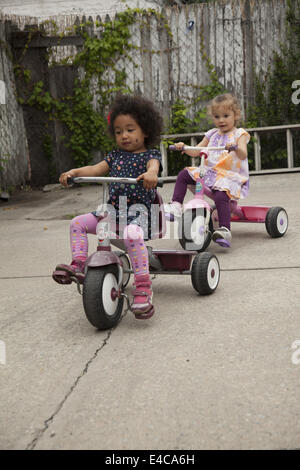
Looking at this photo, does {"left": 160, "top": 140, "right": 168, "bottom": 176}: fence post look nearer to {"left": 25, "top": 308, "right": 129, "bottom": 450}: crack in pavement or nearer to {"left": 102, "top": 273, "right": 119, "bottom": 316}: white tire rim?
{"left": 102, "top": 273, "right": 119, "bottom": 316}: white tire rim

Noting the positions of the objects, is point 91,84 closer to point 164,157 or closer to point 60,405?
point 164,157

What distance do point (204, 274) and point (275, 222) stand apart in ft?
4.65

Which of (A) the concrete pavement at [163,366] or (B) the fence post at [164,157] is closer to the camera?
(A) the concrete pavement at [163,366]

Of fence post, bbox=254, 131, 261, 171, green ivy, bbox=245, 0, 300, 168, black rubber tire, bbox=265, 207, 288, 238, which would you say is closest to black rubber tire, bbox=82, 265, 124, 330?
black rubber tire, bbox=265, 207, 288, 238

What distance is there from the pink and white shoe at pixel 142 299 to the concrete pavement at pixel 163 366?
2.4 inches

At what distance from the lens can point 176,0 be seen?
13547 millimetres

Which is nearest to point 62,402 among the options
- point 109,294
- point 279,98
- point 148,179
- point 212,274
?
point 109,294

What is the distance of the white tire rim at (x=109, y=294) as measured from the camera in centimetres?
244

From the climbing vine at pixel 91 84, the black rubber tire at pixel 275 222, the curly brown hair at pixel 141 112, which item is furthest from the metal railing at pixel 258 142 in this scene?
the curly brown hair at pixel 141 112

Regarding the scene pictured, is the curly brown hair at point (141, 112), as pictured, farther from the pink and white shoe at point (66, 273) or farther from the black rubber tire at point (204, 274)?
A: the pink and white shoe at point (66, 273)

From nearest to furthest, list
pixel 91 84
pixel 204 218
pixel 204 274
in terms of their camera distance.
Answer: pixel 204 274
pixel 204 218
pixel 91 84

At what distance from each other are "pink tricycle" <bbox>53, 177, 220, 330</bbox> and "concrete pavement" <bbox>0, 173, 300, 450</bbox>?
0.09 metres

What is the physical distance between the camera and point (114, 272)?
2.57 m

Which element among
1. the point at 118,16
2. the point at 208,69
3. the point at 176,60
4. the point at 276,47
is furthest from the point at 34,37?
the point at 276,47
